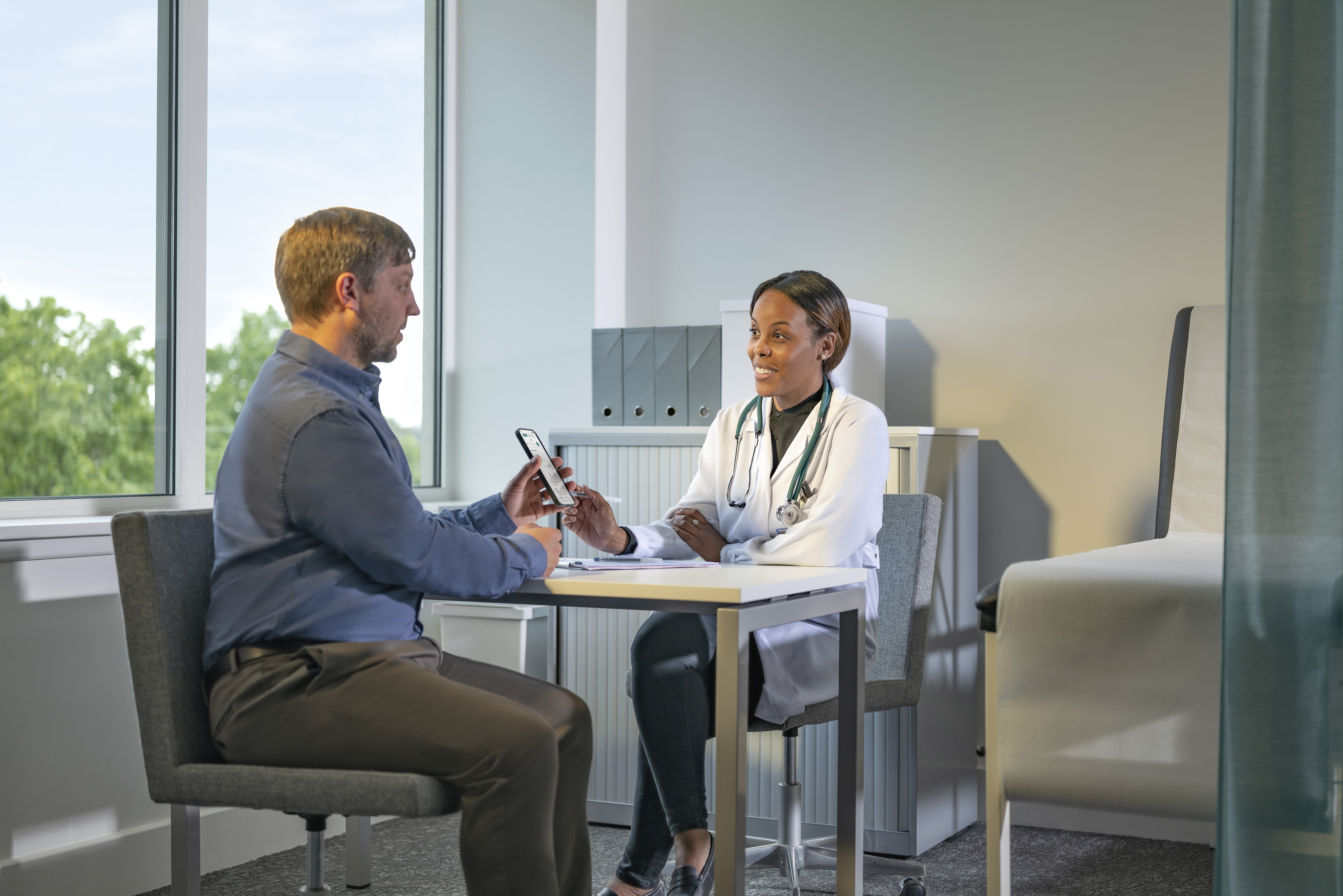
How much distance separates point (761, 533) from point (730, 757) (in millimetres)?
793

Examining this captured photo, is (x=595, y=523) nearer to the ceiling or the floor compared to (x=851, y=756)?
nearer to the ceiling

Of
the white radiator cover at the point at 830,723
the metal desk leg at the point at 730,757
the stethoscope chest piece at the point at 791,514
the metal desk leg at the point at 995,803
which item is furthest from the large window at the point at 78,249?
the metal desk leg at the point at 995,803

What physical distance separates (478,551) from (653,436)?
55.1 inches

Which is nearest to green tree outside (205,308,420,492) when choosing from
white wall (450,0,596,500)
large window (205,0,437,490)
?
large window (205,0,437,490)

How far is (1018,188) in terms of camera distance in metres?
3.46

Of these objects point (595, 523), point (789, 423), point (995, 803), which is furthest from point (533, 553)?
point (789, 423)

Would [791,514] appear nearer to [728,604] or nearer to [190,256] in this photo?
[728,604]

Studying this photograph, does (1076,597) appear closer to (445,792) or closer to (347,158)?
(445,792)

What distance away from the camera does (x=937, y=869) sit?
2975 millimetres

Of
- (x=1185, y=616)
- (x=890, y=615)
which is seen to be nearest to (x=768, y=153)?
(x=890, y=615)

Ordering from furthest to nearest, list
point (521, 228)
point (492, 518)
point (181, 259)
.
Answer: point (521, 228), point (181, 259), point (492, 518)

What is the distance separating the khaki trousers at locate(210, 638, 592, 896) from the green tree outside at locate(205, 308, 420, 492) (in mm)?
1523

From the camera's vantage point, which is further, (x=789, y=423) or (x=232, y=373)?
(x=232, y=373)

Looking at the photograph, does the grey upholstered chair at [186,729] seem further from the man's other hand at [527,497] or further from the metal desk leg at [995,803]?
the metal desk leg at [995,803]
